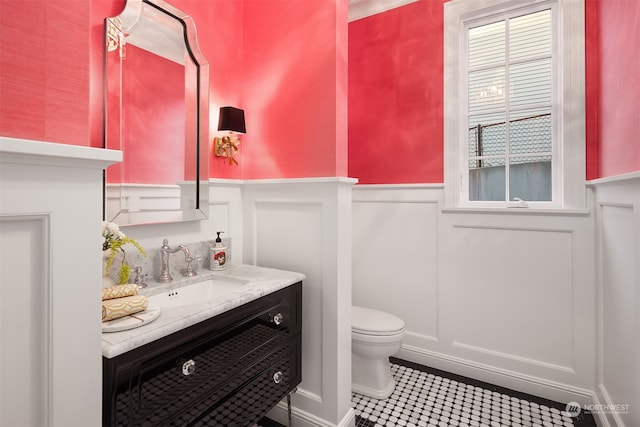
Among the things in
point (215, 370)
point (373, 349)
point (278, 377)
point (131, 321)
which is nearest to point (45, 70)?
point (131, 321)

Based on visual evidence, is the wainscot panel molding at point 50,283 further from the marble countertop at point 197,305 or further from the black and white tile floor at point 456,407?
the black and white tile floor at point 456,407

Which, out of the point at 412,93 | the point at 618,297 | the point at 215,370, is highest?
the point at 412,93

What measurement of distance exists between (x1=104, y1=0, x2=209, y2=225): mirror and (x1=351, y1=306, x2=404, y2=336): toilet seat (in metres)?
1.20

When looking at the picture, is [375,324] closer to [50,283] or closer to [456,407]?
[456,407]

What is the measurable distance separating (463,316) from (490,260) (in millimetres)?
467

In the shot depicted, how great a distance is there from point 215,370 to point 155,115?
1.22 m

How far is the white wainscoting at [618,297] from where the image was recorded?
135 centimetres

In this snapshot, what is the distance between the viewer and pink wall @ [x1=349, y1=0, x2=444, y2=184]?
2.44 m

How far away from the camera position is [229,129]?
1.86m

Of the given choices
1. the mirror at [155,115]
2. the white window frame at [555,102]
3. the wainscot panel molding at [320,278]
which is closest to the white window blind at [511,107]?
the white window frame at [555,102]

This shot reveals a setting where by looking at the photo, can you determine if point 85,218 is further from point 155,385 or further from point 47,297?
point 155,385

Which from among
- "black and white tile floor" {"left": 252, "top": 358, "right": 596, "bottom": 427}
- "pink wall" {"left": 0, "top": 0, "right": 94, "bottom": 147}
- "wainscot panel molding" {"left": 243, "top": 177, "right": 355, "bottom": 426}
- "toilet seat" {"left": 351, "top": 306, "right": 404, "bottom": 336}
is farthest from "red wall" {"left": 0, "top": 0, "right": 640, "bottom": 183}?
"black and white tile floor" {"left": 252, "top": 358, "right": 596, "bottom": 427}

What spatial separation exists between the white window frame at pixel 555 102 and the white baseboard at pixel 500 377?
1.15 meters

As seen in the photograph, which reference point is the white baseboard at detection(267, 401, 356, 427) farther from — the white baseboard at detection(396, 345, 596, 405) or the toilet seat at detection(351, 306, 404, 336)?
the white baseboard at detection(396, 345, 596, 405)
